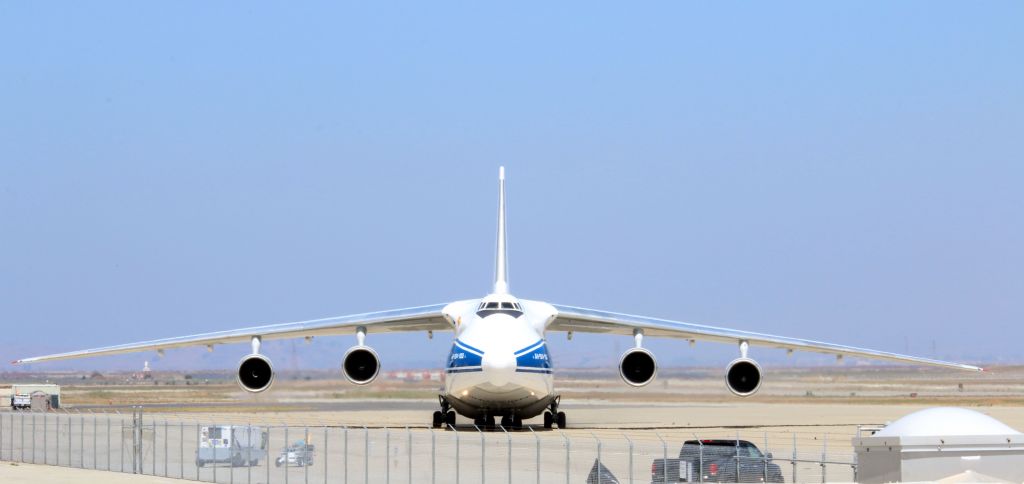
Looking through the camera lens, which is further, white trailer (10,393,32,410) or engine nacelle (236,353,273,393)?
white trailer (10,393,32,410)

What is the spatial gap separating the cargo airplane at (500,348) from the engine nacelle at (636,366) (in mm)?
18

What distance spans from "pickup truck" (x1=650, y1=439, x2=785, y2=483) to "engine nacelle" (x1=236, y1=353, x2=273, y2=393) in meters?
12.3

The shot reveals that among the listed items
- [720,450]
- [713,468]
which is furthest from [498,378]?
[713,468]

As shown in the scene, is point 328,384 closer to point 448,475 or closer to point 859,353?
point 859,353

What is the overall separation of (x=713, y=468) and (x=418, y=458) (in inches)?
207

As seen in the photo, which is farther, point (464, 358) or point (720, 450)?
point (464, 358)

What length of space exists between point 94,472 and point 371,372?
19.7 ft

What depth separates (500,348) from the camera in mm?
25578

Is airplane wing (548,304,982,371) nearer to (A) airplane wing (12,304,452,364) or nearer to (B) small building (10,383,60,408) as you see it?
(A) airplane wing (12,304,452,364)

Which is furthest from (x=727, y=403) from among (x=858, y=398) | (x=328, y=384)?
(x=328, y=384)

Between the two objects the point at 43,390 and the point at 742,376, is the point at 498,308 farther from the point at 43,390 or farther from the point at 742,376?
the point at 43,390

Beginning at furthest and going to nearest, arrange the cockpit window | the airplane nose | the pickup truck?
the cockpit window, the airplane nose, the pickup truck

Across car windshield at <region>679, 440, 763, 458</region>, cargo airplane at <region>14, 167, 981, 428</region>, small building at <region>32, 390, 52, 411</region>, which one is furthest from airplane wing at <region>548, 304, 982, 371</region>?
small building at <region>32, 390, 52, 411</region>

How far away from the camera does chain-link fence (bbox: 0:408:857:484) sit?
1705 cm
